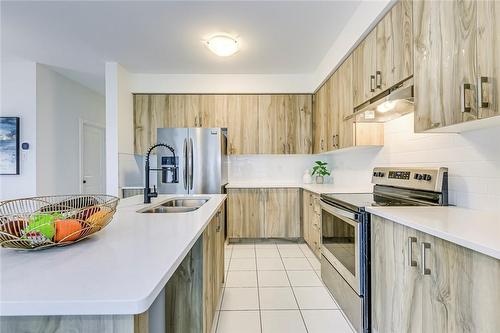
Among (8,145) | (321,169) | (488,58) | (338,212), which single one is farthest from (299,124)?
(8,145)

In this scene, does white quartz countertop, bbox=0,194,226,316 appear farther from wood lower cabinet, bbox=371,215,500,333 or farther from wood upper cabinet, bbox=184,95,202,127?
wood upper cabinet, bbox=184,95,202,127

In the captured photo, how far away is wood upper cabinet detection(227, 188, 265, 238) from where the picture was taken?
3.88 meters

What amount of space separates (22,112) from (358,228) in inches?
173

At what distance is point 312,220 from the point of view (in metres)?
3.39

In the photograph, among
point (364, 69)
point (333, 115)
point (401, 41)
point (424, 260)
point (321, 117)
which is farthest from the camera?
point (321, 117)

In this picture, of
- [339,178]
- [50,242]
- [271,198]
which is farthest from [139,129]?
[50,242]

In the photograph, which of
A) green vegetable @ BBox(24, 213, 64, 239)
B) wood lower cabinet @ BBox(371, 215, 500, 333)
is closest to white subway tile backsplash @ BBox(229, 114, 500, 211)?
wood lower cabinet @ BBox(371, 215, 500, 333)

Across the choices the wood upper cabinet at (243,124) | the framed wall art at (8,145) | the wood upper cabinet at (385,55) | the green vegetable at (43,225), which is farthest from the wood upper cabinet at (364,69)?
the framed wall art at (8,145)

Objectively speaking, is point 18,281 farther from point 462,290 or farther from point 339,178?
point 339,178

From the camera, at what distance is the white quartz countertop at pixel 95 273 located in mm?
548

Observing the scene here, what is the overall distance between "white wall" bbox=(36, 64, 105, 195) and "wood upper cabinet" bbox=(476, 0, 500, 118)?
4665 mm

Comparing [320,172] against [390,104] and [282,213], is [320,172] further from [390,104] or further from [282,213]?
[390,104]

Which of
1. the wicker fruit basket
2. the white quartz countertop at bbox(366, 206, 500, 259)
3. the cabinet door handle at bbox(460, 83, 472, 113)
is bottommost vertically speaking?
the white quartz countertop at bbox(366, 206, 500, 259)

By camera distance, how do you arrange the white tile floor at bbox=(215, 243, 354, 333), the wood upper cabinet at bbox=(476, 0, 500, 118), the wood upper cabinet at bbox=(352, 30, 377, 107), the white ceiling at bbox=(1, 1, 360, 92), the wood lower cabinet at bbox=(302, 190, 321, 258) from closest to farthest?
the wood upper cabinet at bbox=(476, 0, 500, 118) → the white tile floor at bbox=(215, 243, 354, 333) → the wood upper cabinet at bbox=(352, 30, 377, 107) → the white ceiling at bbox=(1, 1, 360, 92) → the wood lower cabinet at bbox=(302, 190, 321, 258)
